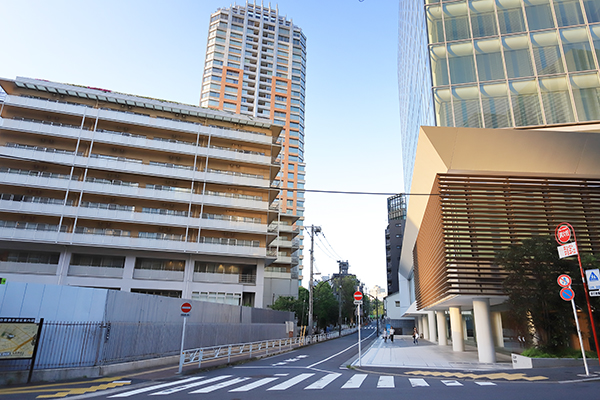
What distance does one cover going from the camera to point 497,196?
59.2 ft

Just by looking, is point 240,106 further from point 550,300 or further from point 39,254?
point 550,300

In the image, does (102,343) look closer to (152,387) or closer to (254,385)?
(152,387)

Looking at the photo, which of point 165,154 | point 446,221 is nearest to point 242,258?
point 165,154

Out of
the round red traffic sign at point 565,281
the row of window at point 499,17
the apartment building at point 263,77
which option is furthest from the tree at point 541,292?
the apartment building at point 263,77

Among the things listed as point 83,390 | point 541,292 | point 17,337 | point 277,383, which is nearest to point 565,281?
point 541,292

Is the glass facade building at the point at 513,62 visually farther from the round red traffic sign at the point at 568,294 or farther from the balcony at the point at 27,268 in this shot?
the balcony at the point at 27,268

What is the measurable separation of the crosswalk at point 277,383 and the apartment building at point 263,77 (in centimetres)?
6566

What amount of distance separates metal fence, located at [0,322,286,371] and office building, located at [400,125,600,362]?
565 inches

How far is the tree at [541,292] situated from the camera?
568 inches

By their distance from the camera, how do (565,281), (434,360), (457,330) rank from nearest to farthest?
1. (565,281)
2. (434,360)
3. (457,330)

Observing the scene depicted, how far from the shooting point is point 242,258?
1618 inches

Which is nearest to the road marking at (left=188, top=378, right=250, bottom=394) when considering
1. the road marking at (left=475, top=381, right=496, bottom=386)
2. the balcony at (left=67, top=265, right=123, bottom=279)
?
the road marking at (left=475, top=381, right=496, bottom=386)

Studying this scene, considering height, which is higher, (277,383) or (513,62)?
(513,62)

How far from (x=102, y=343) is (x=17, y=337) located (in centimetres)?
323
